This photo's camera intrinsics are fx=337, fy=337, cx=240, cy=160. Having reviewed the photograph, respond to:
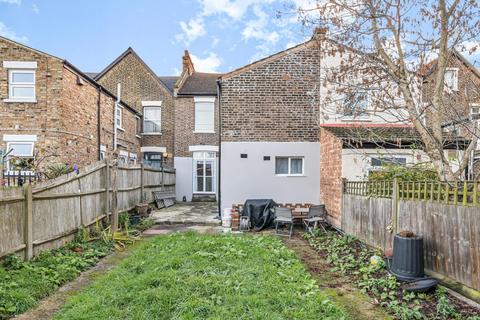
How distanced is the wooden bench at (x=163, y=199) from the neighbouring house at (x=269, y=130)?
5321mm

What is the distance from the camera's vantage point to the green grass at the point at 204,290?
14.3ft

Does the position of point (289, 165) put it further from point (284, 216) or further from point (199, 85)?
point (199, 85)

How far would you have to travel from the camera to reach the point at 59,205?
759 cm

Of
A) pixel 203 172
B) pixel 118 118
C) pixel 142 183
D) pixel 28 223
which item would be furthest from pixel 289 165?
pixel 118 118

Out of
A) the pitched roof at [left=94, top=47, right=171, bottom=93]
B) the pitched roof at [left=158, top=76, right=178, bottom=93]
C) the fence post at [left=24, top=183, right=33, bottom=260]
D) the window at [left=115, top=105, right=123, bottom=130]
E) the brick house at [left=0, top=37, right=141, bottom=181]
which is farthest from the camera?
the pitched roof at [left=158, top=76, right=178, bottom=93]

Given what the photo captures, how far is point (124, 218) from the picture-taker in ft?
36.6

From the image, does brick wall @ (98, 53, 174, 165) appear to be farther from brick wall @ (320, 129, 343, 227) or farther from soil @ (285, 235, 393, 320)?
soil @ (285, 235, 393, 320)

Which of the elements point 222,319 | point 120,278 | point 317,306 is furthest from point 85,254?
point 317,306

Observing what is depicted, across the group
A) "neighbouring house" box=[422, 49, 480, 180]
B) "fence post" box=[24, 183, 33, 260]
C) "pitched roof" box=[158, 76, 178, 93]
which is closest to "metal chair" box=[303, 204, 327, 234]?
"neighbouring house" box=[422, 49, 480, 180]

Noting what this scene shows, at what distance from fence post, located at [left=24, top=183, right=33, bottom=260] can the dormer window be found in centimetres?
789

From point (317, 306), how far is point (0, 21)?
52.8 feet

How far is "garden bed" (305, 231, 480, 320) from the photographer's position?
4.46 meters

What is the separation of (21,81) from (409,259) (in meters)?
14.1

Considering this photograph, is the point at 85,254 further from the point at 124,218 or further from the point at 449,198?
the point at 449,198
